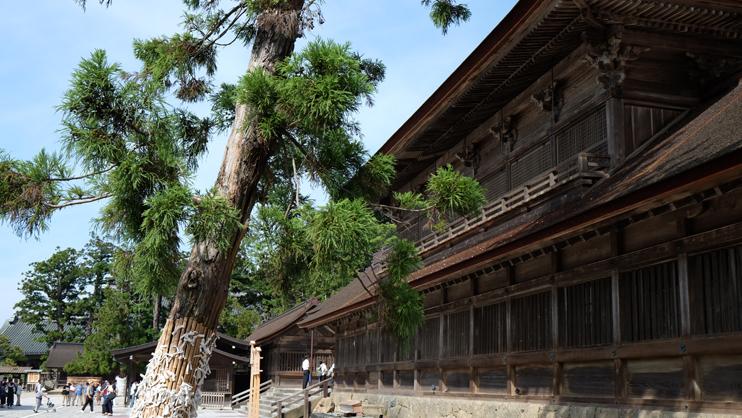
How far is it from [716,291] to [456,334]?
286 inches

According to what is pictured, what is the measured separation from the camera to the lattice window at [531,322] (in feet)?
37.3

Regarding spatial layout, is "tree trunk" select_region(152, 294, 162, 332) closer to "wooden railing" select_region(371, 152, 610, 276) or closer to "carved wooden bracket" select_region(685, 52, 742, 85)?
"wooden railing" select_region(371, 152, 610, 276)

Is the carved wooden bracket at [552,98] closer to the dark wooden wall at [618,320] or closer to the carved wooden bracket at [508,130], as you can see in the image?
the carved wooden bracket at [508,130]

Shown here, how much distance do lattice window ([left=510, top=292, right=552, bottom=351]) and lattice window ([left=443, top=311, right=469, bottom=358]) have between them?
2010 millimetres

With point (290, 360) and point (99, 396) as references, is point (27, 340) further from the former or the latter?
point (290, 360)

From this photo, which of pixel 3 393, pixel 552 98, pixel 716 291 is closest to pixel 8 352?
pixel 3 393

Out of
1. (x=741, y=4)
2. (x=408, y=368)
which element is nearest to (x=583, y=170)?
(x=741, y=4)

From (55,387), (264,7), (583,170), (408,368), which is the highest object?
(264,7)

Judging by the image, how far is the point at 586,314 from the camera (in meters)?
10.4

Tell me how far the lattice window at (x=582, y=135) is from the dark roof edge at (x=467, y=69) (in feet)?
6.19

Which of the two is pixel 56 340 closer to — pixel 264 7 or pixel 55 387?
pixel 55 387

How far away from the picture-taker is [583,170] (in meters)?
11.1

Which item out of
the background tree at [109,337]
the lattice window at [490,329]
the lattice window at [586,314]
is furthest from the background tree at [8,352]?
the lattice window at [586,314]

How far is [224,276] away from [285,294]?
1.74 metres
